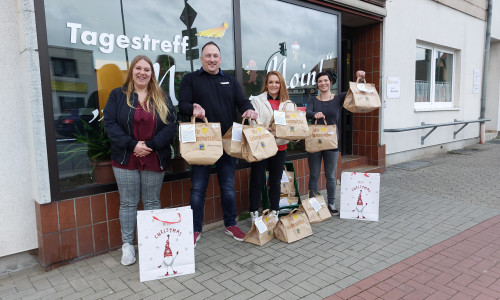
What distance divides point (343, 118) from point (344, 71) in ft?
3.28

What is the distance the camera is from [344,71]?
24.1ft

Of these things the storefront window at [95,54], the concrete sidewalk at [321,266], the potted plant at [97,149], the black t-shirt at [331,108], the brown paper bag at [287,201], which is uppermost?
the storefront window at [95,54]

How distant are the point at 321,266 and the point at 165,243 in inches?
55.0

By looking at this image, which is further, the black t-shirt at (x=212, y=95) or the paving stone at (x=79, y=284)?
the black t-shirt at (x=212, y=95)

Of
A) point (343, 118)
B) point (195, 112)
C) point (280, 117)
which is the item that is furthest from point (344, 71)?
point (195, 112)

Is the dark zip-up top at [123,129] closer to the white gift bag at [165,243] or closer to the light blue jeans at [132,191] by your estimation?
the light blue jeans at [132,191]

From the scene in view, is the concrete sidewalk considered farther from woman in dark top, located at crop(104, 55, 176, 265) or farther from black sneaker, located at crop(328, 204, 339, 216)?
woman in dark top, located at crop(104, 55, 176, 265)

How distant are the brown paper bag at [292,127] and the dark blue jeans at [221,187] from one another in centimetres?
56

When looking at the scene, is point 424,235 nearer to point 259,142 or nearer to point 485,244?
point 485,244

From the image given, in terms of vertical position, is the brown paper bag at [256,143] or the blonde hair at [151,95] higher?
the blonde hair at [151,95]

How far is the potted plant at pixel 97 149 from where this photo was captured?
3370 millimetres

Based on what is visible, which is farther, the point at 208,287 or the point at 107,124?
the point at 107,124

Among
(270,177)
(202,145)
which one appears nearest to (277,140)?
(270,177)

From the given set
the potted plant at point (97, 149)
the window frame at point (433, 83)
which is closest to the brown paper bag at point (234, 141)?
the potted plant at point (97, 149)
